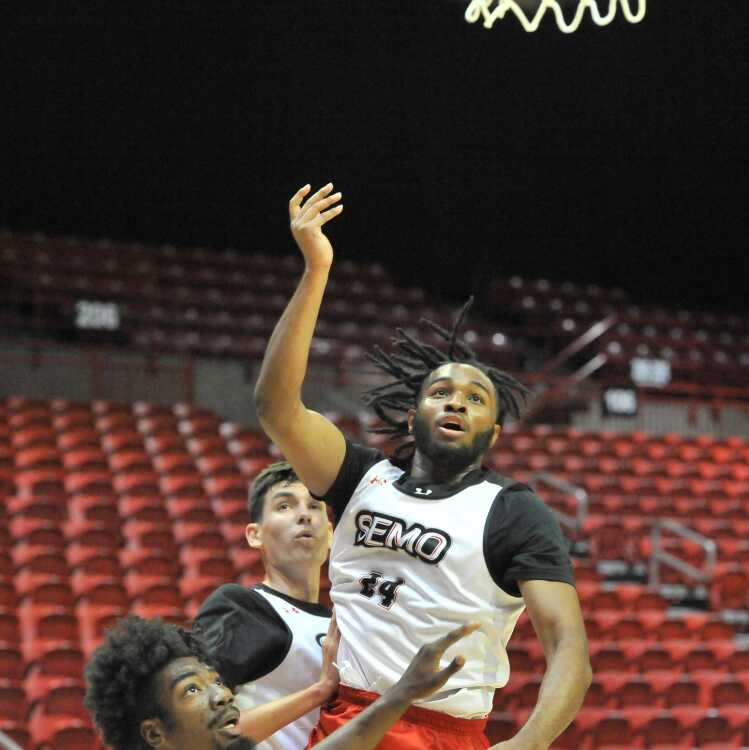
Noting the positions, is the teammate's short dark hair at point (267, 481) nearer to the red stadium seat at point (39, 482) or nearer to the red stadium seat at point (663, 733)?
the red stadium seat at point (663, 733)

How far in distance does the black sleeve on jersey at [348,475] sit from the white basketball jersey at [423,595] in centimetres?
10

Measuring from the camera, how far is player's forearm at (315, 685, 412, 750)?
2.36m

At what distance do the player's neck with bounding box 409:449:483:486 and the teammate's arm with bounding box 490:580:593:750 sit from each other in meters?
0.31

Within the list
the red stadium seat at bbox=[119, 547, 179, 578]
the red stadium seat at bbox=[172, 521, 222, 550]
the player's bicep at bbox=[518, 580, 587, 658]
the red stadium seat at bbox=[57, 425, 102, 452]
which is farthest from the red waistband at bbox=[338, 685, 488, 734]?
the red stadium seat at bbox=[57, 425, 102, 452]

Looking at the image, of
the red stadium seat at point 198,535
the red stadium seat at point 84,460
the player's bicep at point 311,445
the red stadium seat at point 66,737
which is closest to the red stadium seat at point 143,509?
the red stadium seat at point 198,535

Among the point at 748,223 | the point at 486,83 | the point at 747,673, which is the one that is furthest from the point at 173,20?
the point at 747,673

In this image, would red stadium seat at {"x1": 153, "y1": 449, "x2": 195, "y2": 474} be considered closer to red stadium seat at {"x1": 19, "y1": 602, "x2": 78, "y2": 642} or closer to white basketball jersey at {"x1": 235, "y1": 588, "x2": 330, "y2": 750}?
red stadium seat at {"x1": 19, "y1": 602, "x2": 78, "y2": 642}

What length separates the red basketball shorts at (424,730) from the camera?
2736mm

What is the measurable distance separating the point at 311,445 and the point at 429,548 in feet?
1.16

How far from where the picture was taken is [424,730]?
2.77 meters

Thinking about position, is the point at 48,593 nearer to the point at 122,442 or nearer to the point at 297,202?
the point at 122,442

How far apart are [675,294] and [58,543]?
429 inches

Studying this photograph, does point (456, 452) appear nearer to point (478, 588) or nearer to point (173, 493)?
point (478, 588)

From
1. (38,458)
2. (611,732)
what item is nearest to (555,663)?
(611,732)
